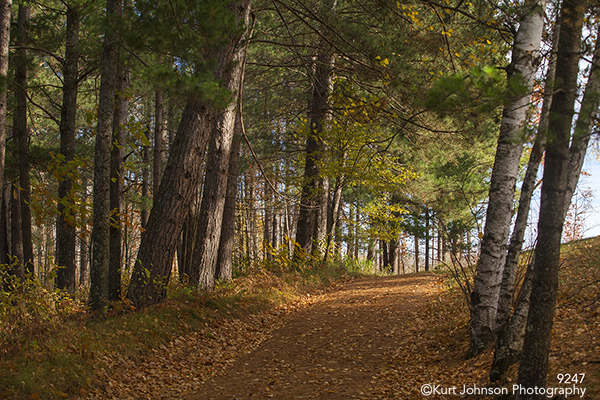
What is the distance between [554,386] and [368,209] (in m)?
12.0

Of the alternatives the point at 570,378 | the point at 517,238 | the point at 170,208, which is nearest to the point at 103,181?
the point at 170,208

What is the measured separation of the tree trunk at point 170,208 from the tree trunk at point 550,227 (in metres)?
4.79

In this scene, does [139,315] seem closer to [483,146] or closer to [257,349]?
[257,349]

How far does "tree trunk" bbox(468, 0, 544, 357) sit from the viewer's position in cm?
465

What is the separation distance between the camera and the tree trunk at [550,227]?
3.09m

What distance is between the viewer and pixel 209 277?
27.5ft

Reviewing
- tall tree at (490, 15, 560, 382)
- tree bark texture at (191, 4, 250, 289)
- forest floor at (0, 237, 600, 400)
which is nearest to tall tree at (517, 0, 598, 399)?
forest floor at (0, 237, 600, 400)

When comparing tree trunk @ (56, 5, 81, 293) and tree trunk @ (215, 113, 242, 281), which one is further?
tree trunk @ (215, 113, 242, 281)

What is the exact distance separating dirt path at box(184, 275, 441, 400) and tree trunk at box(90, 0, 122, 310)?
2.54 metres

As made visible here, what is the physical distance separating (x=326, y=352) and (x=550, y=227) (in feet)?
13.6

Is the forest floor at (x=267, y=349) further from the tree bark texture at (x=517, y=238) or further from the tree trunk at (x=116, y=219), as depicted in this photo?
the tree trunk at (x=116, y=219)

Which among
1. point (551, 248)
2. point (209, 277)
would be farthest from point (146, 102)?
point (551, 248)

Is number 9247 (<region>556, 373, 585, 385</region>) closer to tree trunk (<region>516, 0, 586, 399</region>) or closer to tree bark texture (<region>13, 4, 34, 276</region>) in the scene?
tree trunk (<region>516, 0, 586, 399</region>)

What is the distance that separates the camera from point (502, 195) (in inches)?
187
